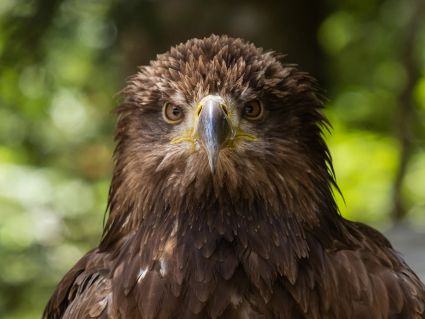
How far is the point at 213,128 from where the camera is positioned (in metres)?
3.81

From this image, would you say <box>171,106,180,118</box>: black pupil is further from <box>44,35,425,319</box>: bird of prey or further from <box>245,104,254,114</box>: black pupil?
<box>245,104,254,114</box>: black pupil

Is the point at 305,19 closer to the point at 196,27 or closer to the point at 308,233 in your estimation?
the point at 196,27

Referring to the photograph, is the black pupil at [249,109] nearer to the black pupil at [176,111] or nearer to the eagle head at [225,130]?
the eagle head at [225,130]

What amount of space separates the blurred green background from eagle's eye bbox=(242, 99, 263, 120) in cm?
284

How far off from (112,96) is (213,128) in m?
2.78

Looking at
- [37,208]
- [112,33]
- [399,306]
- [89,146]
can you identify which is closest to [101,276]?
[399,306]

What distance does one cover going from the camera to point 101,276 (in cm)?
425

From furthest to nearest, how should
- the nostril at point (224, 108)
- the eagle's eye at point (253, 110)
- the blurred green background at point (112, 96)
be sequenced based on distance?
1. the blurred green background at point (112, 96)
2. the eagle's eye at point (253, 110)
3. the nostril at point (224, 108)

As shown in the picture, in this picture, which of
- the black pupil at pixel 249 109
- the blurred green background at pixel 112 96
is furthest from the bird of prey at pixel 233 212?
the blurred green background at pixel 112 96

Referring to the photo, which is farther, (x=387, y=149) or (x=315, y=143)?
(x=387, y=149)

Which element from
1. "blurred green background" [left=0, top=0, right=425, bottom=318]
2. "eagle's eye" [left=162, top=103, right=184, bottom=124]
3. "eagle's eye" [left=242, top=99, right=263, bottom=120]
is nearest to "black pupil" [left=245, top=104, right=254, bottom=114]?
"eagle's eye" [left=242, top=99, right=263, bottom=120]

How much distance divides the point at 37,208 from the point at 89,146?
891mm

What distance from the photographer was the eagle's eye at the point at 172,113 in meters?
4.11

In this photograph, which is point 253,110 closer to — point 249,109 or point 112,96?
point 249,109
